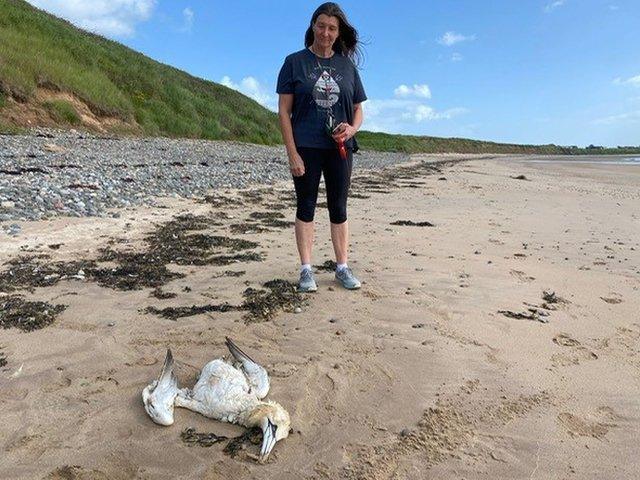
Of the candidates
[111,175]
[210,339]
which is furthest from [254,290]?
[111,175]

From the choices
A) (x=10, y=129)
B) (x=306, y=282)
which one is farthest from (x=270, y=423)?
(x=10, y=129)

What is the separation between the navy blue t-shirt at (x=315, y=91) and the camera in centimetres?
402

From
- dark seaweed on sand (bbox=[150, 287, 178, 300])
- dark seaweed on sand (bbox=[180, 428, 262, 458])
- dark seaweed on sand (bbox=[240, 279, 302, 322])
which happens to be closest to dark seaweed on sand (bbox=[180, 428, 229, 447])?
dark seaweed on sand (bbox=[180, 428, 262, 458])

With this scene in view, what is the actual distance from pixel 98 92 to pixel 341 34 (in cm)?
2128

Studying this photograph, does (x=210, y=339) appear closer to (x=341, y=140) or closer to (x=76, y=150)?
(x=341, y=140)

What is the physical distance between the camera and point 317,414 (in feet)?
8.11

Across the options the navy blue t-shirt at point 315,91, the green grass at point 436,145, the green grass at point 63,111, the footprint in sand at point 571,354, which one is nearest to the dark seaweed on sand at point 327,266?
the navy blue t-shirt at point 315,91

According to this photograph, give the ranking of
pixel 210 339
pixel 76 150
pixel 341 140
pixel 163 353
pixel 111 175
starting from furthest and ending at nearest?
pixel 76 150, pixel 111 175, pixel 341 140, pixel 210 339, pixel 163 353

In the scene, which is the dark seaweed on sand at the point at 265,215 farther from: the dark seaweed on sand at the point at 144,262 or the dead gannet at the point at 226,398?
the dead gannet at the point at 226,398

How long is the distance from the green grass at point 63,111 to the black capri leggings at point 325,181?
17641 millimetres

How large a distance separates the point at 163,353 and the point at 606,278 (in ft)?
13.0

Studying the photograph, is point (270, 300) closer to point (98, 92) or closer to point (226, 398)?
point (226, 398)

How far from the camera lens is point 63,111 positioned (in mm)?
19172

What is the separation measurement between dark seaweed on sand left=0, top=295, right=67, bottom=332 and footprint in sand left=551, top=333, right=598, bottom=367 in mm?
3149
